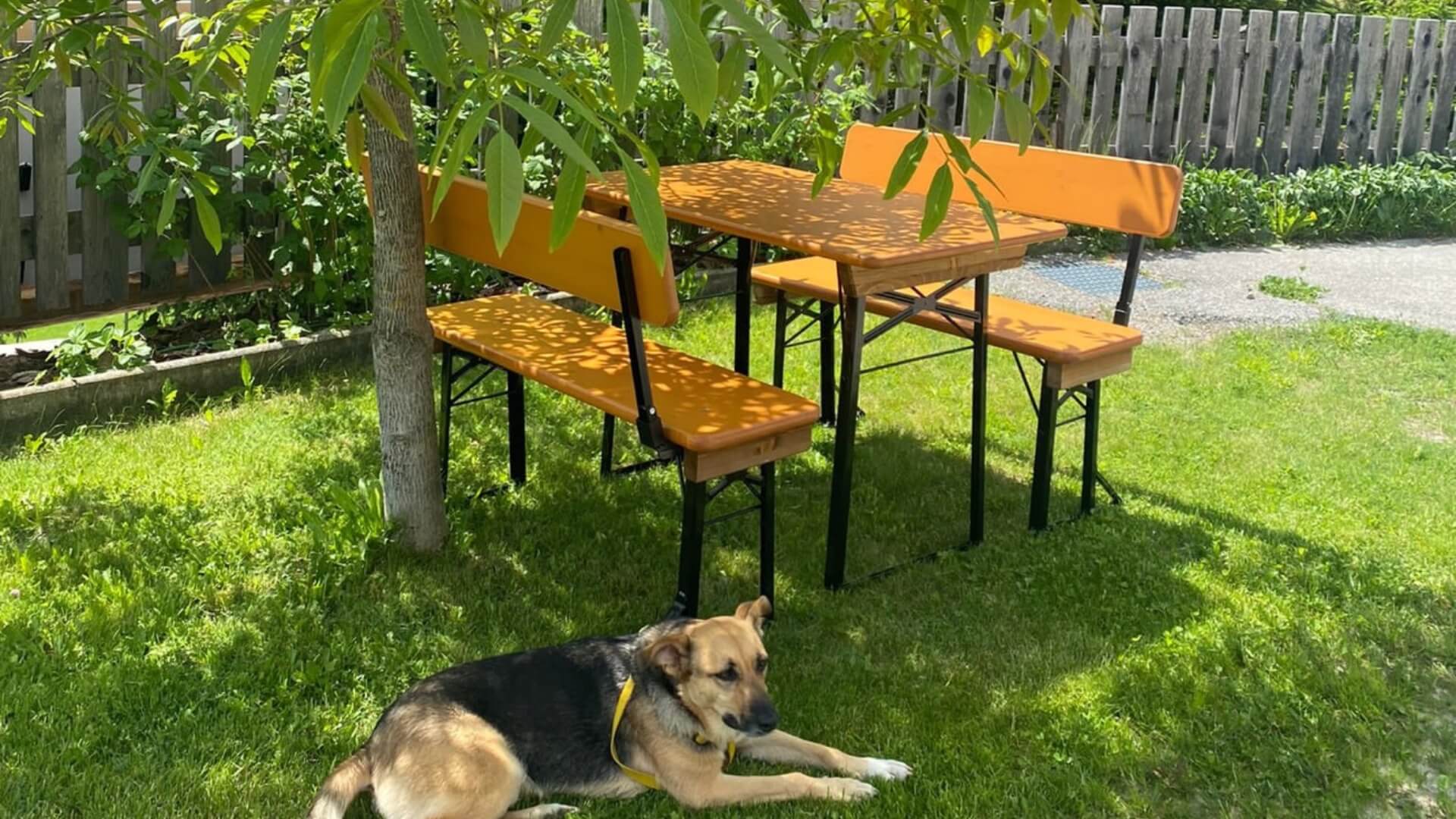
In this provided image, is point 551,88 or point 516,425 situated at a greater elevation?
point 551,88

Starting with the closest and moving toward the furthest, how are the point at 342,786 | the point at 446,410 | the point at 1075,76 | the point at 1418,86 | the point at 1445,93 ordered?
the point at 342,786, the point at 446,410, the point at 1075,76, the point at 1418,86, the point at 1445,93

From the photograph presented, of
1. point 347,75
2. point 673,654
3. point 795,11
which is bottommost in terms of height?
point 673,654

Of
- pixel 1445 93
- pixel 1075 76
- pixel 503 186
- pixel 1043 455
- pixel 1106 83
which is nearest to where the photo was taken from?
pixel 503 186

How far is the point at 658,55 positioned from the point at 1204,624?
504cm

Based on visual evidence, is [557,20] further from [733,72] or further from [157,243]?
[157,243]

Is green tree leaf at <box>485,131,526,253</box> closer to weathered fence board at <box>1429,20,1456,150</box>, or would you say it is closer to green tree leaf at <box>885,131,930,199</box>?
green tree leaf at <box>885,131,930,199</box>

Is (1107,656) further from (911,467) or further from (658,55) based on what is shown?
(658,55)

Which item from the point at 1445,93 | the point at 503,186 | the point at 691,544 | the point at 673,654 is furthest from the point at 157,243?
the point at 1445,93

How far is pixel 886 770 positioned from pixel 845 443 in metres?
1.36

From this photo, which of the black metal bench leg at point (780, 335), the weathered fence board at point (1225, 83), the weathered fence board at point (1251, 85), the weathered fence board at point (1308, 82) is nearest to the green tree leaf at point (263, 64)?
the black metal bench leg at point (780, 335)

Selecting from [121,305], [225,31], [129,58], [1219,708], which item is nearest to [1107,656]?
[1219,708]

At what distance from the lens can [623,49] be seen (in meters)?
2.03

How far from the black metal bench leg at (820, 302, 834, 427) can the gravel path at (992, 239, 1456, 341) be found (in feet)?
8.75

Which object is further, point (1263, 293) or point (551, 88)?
point (1263, 293)
